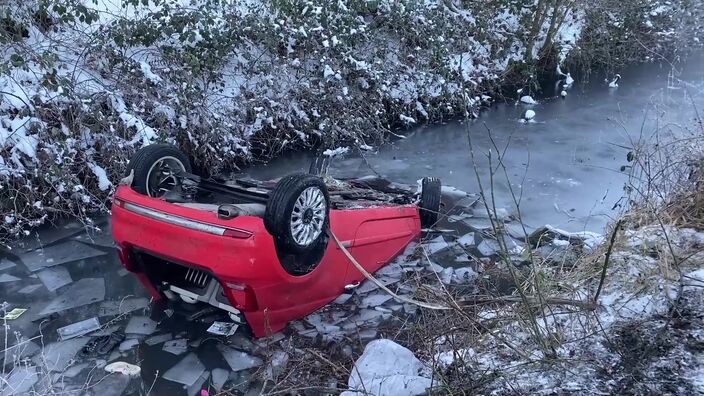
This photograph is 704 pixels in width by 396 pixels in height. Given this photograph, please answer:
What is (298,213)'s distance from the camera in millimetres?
3580

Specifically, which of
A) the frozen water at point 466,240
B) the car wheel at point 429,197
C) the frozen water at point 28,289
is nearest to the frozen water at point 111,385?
the frozen water at point 28,289

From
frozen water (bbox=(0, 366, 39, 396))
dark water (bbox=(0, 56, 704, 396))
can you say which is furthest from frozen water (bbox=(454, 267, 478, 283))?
frozen water (bbox=(0, 366, 39, 396))

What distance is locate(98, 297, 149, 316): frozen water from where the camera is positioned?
437cm

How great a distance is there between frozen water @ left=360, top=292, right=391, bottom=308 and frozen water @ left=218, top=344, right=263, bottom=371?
36.7 inches

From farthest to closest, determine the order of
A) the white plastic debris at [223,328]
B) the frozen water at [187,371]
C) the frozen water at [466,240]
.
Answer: the frozen water at [466,240], the white plastic debris at [223,328], the frozen water at [187,371]

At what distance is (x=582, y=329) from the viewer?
3.12 m

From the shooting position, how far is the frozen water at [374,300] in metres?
4.45

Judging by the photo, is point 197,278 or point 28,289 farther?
point 28,289

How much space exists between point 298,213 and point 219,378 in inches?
42.9

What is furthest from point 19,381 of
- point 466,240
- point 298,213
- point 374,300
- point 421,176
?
point 421,176

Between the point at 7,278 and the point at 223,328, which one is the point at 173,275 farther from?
the point at 7,278

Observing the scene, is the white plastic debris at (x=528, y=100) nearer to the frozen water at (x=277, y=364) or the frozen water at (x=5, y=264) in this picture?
the frozen water at (x=277, y=364)

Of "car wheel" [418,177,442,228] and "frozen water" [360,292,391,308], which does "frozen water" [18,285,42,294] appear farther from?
"car wheel" [418,177,442,228]

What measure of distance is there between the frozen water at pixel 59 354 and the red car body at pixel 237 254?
1.83 ft
